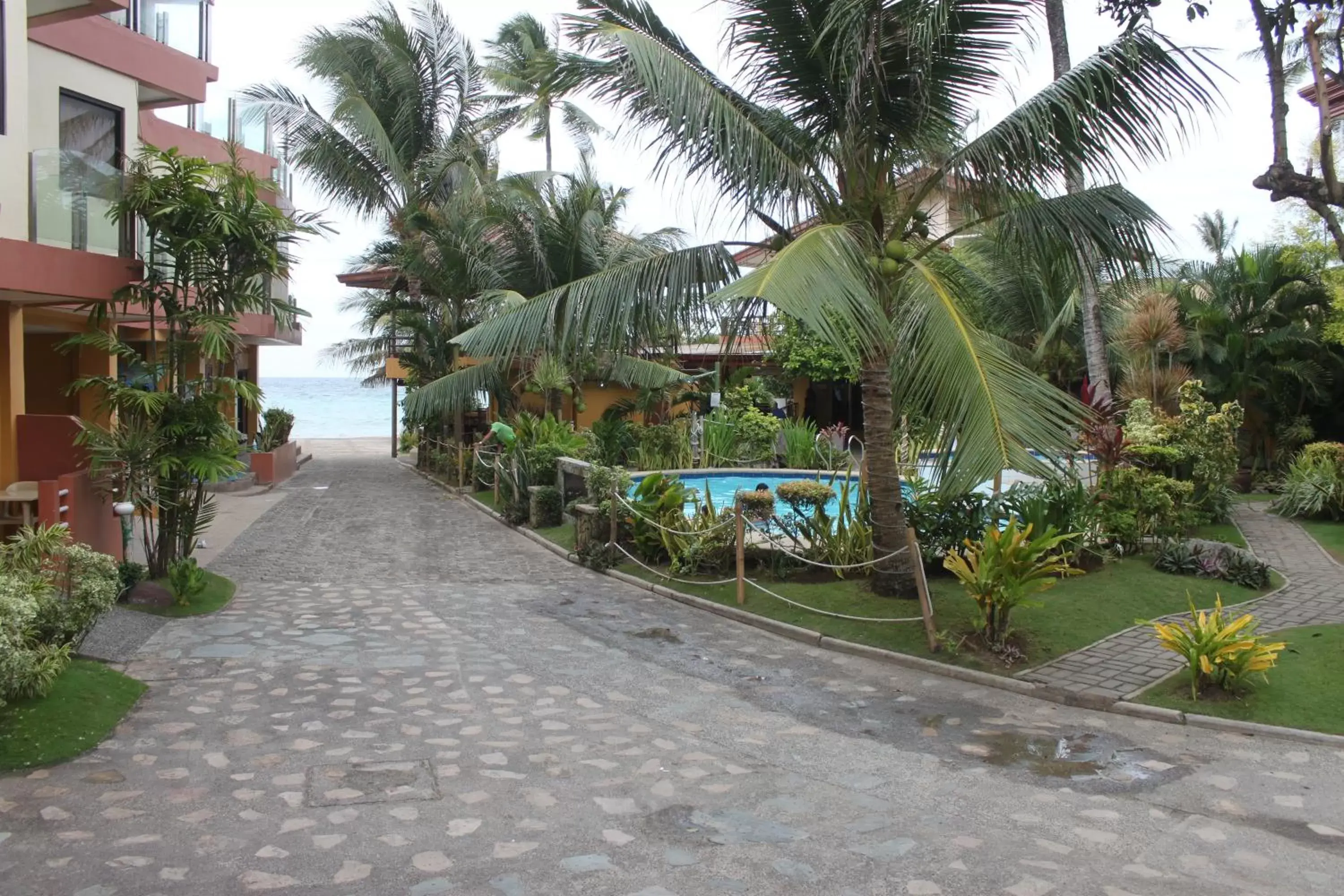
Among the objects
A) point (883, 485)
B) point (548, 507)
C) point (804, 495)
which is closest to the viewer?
point (883, 485)

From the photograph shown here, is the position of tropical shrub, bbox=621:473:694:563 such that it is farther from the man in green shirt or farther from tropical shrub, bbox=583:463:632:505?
the man in green shirt

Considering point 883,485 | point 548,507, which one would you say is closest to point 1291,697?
point 883,485

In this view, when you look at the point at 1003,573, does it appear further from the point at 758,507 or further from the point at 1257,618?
the point at 758,507

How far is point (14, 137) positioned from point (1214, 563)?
13.6 m

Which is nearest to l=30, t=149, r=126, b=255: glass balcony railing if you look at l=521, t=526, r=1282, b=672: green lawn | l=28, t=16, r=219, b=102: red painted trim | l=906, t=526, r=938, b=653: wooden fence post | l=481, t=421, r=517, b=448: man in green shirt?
l=28, t=16, r=219, b=102: red painted trim

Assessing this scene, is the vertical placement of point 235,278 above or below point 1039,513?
above

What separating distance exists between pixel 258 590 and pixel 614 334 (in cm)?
529

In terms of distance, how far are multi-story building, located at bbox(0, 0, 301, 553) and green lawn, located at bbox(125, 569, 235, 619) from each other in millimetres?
1016

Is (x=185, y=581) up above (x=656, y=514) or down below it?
below

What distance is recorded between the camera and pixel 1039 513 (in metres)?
10.8

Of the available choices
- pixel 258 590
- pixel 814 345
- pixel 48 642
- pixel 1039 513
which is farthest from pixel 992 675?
pixel 814 345

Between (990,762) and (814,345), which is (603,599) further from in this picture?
(814,345)

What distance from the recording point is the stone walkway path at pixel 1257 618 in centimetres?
816

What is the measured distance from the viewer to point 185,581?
10.4m
